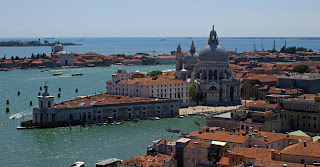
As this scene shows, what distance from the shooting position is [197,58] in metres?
75.6

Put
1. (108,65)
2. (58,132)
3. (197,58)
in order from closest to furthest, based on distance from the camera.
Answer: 1. (58,132)
2. (197,58)
3. (108,65)

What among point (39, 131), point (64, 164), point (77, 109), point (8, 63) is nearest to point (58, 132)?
point (39, 131)

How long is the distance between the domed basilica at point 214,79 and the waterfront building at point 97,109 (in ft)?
34.2

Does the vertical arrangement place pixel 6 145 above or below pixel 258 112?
below

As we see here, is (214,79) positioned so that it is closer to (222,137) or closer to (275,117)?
(275,117)

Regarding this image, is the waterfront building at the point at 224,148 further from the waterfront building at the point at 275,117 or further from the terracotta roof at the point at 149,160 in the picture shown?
the waterfront building at the point at 275,117

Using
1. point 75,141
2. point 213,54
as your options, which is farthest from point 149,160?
point 213,54

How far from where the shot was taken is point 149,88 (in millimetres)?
58781

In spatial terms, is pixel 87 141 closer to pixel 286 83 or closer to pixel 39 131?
pixel 39 131

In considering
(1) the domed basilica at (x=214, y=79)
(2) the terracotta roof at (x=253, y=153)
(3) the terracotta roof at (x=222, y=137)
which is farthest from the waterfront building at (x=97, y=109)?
(2) the terracotta roof at (x=253, y=153)

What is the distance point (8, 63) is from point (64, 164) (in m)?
114

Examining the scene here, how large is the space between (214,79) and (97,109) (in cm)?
2027

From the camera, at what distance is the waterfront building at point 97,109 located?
4806 cm

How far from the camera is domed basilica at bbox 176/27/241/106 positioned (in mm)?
64688
